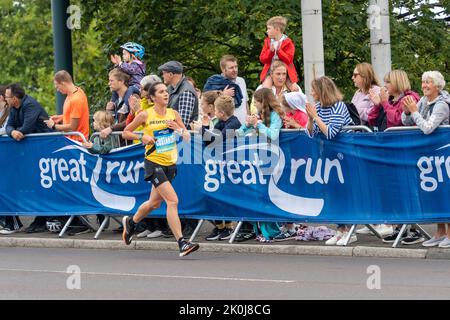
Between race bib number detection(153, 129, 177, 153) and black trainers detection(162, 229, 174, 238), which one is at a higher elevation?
race bib number detection(153, 129, 177, 153)

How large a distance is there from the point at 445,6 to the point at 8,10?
120 ft

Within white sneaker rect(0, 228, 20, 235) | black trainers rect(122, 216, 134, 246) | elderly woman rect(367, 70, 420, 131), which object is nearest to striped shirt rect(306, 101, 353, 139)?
elderly woman rect(367, 70, 420, 131)

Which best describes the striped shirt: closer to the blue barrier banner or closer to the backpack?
the blue barrier banner

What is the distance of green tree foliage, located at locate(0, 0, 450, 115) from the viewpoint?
24.4 meters

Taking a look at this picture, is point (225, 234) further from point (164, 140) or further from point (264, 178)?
point (164, 140)

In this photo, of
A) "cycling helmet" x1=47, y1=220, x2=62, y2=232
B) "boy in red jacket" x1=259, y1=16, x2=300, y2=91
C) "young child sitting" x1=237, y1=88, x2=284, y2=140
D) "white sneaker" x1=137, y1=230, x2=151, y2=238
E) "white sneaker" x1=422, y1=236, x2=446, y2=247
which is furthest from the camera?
"cycling helmet" x1=47, y1=220, x2=62, y2=232

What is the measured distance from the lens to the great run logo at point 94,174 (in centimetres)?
1722

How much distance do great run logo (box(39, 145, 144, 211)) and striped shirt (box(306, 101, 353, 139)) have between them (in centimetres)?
271

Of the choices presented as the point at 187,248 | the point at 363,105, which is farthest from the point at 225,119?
the point at 187,248

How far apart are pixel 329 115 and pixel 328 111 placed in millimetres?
54

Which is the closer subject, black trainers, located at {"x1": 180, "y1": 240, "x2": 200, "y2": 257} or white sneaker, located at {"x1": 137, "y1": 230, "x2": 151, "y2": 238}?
black trainers, located at {"x1": 180, "y1": 240, "x2": 200, "y2": 257}

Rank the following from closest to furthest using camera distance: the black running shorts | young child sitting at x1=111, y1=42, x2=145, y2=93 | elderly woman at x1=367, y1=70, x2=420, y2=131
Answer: the black running shorts, elderly woman at x1=367, y1=70, x2=420, y2=131, young child sitting at x1=111, y1=42, x2=145, y2=93

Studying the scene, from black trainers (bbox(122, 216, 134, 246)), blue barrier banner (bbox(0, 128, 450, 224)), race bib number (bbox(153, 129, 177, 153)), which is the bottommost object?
black trainers (bbox(122, 216, 134, 246))
